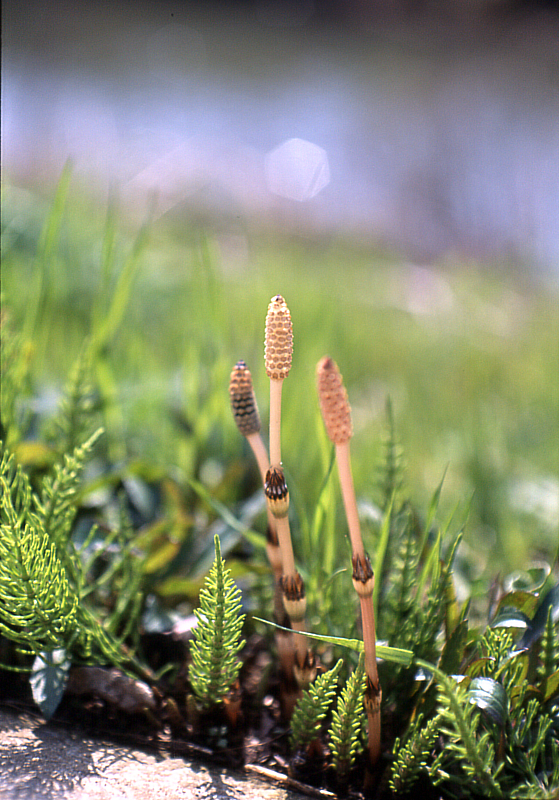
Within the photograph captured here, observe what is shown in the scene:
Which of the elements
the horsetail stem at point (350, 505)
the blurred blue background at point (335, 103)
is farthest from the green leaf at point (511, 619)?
the blurred blue background at point (335, 103)

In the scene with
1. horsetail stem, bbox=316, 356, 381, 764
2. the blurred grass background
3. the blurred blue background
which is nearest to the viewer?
horsetail stem, bbox=316, 356, 381, 764

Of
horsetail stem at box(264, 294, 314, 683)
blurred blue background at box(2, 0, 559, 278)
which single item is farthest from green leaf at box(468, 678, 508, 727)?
blurred blue background at box(2, 0, 559, 278)

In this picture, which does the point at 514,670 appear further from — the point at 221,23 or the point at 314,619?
the point at 221,23

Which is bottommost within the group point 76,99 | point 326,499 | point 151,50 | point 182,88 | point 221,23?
point 326,499

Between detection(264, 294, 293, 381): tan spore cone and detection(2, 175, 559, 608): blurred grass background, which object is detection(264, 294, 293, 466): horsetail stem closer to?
detection(264, 294, 293, 381): tan spore cone

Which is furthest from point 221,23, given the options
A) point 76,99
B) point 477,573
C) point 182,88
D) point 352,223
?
point 477,573

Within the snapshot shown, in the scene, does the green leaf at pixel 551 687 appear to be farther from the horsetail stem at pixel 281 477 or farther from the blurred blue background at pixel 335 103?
the blurred blue background at pixel 335 103

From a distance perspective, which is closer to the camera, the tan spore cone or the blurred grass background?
the tan spore cone
